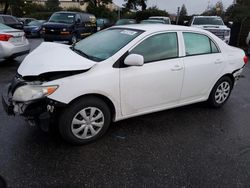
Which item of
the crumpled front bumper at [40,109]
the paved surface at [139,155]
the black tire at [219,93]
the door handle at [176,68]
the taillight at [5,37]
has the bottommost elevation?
the paved surface at [139,155]

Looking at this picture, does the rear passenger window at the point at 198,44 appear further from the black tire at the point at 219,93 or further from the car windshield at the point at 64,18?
the car windshield at the point at 64,18

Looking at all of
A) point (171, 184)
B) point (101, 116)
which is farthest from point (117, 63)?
point (171, 184)

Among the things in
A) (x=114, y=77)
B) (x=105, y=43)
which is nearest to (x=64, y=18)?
(x=105, y=43)

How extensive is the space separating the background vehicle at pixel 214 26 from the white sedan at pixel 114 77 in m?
8.68

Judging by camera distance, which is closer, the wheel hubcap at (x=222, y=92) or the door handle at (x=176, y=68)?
the door handle at (x=176, y=68)

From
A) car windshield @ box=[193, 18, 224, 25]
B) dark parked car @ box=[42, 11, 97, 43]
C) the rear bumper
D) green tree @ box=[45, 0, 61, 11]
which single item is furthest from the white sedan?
green tree @ box=[45, 0, 61, 11]

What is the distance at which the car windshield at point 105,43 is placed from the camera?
11.0 feet

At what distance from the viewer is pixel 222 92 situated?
4.49 m

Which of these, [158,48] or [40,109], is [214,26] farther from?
[40,109]

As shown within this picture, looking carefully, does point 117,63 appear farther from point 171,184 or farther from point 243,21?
point 243,21

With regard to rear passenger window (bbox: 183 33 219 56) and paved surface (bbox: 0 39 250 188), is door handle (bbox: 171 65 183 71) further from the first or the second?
paved surface (bbox: 0 39 250 188)

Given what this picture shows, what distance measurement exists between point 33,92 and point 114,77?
1.02 m

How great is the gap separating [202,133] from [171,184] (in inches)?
53.0

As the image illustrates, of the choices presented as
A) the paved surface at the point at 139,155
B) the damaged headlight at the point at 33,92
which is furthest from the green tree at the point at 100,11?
the damaged headlight at the point at 33,92
